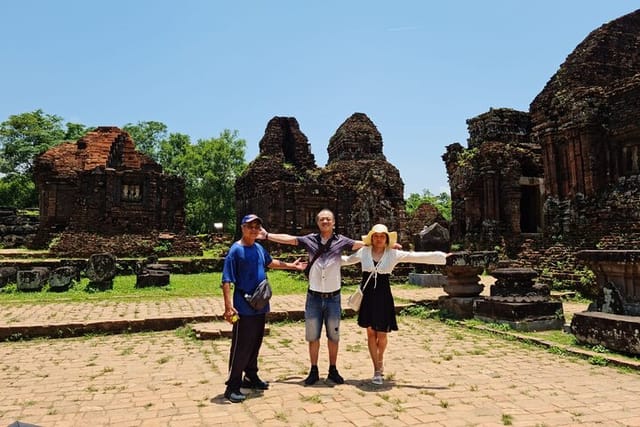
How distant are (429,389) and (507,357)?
2.09 metres

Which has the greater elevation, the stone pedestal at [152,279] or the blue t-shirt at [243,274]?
the blue t-shirt at [243,274]

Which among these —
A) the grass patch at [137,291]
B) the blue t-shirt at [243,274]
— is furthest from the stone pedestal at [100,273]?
the blue t-shirt at [243,274]

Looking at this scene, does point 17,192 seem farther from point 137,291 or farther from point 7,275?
point 137,291

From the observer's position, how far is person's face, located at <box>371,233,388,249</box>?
538 cm

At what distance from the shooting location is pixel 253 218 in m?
4.96

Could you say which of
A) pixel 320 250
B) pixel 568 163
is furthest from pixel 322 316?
pixel 568 163

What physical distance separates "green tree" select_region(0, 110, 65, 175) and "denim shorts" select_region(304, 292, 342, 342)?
4766cm

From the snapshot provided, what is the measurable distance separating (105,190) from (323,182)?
13.3m

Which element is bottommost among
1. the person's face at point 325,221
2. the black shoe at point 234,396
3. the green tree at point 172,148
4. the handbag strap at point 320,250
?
the black shoe at point 234,396

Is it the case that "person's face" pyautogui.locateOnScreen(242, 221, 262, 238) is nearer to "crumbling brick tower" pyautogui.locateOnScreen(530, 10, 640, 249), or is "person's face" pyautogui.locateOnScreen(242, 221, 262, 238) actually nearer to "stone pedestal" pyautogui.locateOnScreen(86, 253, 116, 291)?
"stone pedestal" pyautogui.locateOnScreen(86, 253, 116, 291)

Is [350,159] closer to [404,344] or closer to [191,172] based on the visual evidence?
[191,172]

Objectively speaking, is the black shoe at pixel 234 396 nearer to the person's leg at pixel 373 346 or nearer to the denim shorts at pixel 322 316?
the denim shorts at pixel 322 316

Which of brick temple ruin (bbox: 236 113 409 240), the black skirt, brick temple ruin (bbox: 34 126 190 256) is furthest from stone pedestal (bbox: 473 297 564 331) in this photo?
brick temple ruin (bbox: 34 126 190 256)

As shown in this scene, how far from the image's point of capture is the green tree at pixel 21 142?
45.0m
